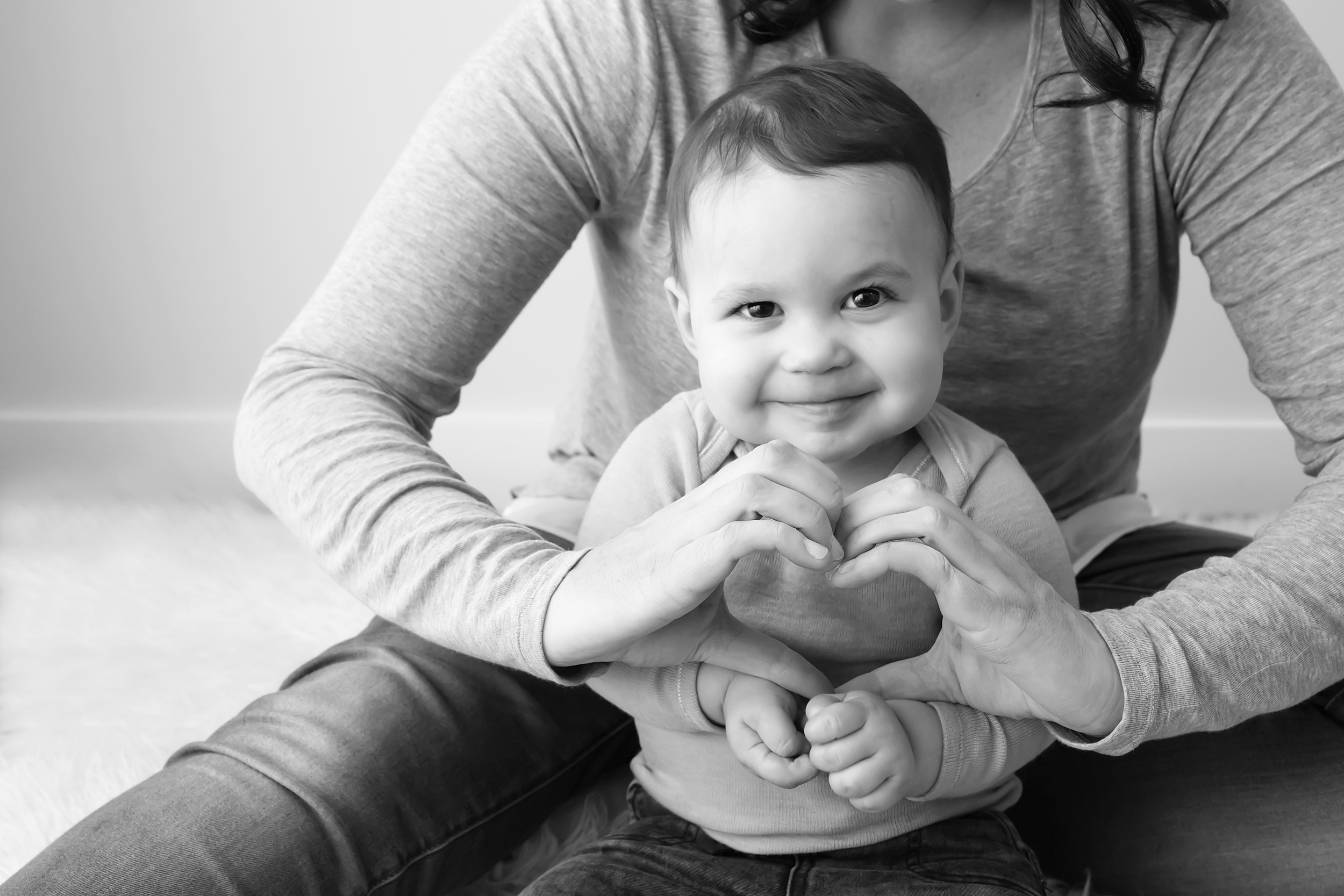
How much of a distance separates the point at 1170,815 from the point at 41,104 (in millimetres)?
1976

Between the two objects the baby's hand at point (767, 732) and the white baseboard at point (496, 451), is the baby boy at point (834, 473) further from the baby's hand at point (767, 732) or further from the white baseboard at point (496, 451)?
the white baseboard at point (496, 451)

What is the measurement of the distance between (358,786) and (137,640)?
2.72 feet

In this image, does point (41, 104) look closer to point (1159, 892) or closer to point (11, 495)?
point (11, 495)

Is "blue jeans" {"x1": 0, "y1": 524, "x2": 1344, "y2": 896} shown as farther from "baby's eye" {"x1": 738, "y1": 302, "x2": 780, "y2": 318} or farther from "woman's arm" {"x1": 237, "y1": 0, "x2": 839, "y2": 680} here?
"baby's eye" {"x1": 738, "y1": 302, "x2": 780, "y2": 318}

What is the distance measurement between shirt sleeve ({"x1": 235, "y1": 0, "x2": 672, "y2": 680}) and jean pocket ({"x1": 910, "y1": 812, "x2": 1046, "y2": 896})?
43 cm

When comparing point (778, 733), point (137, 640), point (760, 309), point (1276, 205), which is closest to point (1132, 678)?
point (778, 733)

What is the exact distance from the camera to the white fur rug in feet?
4.35

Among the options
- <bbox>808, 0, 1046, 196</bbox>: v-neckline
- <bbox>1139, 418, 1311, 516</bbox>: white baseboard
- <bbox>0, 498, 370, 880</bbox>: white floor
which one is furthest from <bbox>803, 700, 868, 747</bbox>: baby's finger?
<bbox>1139, 418, 1311, 516</bbox>: white baseboard

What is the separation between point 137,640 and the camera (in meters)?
1.71

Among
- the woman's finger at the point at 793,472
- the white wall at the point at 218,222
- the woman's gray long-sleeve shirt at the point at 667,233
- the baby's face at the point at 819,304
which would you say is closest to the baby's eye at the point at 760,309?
the baby's face at the point at 819,304

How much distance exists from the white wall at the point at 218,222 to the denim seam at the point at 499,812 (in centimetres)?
111

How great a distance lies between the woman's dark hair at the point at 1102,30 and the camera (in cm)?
102

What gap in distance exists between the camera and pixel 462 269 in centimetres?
108

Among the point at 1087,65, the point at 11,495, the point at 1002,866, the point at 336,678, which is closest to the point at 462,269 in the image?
the point at 336,678
